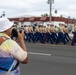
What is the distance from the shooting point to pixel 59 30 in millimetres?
24859

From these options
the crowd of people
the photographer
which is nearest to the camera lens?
the photographer

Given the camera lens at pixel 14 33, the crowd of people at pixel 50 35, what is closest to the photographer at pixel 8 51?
the camera lens at pixel 14 33

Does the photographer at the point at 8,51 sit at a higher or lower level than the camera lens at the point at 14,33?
lower

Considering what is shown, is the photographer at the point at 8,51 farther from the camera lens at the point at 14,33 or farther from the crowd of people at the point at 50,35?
the crowd of people at the point at 50,35

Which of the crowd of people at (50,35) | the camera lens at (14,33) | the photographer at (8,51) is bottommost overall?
the crowd of people at (50,35)

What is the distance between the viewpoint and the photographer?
3482 millimetres

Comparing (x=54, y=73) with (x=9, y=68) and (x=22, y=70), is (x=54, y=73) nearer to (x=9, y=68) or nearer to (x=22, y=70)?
(x=22, y=70)

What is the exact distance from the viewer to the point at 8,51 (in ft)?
11.4

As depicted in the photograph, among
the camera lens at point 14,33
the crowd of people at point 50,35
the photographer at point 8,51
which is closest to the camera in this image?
the photographer at point 8,51

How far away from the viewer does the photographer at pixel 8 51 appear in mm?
3482

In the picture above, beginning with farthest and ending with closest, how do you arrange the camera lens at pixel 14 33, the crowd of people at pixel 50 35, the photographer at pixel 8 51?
1. the crowd of people at pixel 50 35
2. the camera lens at pixel 14 33
3. the photographer at pixel 8 51

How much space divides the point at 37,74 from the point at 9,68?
6521mm

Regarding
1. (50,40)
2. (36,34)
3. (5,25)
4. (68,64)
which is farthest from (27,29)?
(5,25)

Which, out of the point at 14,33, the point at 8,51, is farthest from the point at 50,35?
the point at 8,51
